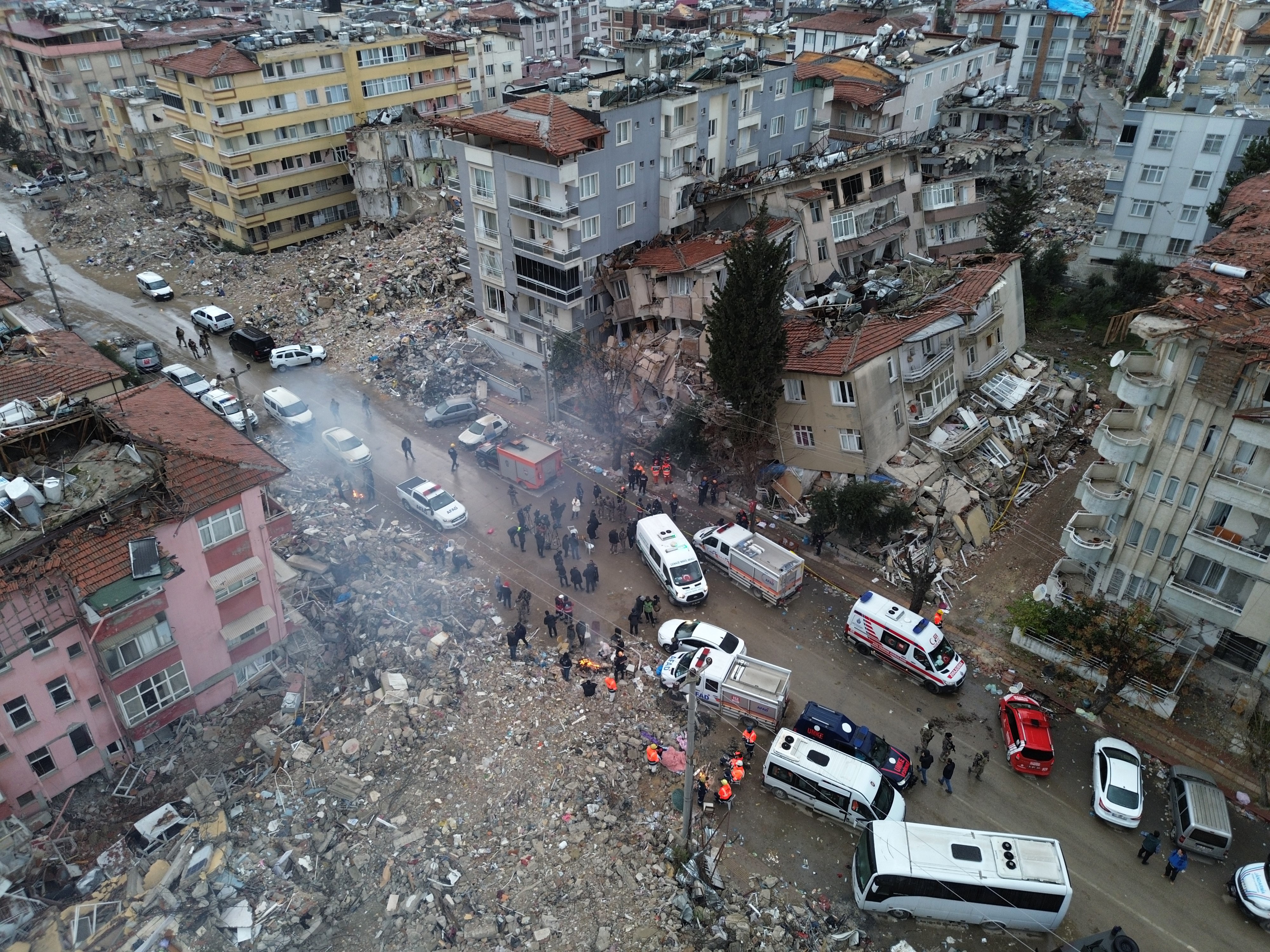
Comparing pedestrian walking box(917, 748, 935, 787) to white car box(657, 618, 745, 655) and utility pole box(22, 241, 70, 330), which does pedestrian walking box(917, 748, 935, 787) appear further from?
utility pole box(22, 241, 70, 330)

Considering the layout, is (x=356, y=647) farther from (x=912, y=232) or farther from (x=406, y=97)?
(x=406, y=97)

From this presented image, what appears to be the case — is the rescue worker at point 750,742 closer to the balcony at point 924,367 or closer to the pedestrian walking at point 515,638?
the pedestrian walking at point 515,638

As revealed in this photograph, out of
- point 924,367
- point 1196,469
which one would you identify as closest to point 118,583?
point 924,367

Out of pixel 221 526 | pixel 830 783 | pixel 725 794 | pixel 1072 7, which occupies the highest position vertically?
pixel 1072 7

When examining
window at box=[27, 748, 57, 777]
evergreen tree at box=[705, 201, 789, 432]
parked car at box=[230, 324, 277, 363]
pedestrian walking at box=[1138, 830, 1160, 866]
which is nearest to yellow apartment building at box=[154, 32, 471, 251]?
parked car at box=[230, 324, 277, 363]

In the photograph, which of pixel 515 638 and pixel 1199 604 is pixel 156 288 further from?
pixel 1199 604

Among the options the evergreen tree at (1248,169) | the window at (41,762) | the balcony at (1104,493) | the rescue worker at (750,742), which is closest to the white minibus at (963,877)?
the rescue worker at (750,742)

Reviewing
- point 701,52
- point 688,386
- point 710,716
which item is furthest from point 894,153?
point 710,716
